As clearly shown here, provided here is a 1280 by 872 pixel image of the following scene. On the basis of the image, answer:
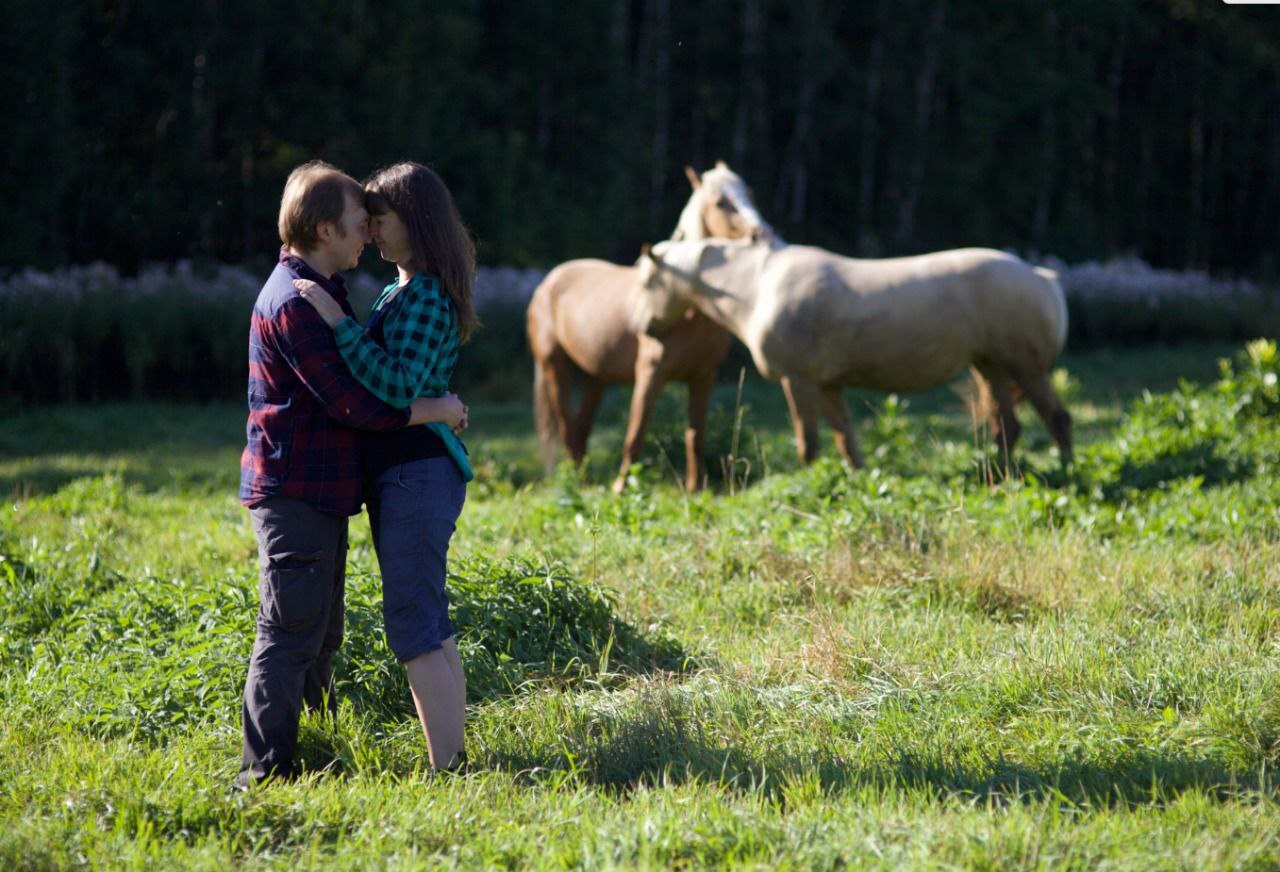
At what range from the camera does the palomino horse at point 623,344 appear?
8.97m

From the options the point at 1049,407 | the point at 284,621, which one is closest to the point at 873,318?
the point at 1049,407

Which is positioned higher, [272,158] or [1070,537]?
[272,158]

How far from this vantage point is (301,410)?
3676mm

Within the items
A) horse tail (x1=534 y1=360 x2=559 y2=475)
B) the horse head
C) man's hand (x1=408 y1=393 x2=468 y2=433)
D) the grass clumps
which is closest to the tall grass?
horse tail (x1=534 y1=360 x2=559 y2=475)

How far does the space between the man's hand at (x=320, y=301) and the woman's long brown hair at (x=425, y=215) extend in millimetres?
312

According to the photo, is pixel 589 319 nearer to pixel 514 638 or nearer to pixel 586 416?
pixel 586 416

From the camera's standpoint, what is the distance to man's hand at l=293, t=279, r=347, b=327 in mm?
3621

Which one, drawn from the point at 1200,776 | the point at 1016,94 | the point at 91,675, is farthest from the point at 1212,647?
the point at 1016,94

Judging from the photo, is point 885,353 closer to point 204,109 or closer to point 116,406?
point 116,406

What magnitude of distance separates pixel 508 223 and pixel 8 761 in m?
17.4

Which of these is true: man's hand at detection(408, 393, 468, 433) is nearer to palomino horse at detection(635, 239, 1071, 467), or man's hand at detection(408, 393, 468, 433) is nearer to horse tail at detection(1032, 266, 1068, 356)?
palomino horse at detection(635, 239, 1071, 467)

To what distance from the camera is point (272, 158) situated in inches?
749

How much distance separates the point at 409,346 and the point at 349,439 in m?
0.33

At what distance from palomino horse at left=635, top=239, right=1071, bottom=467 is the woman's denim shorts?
481cm
